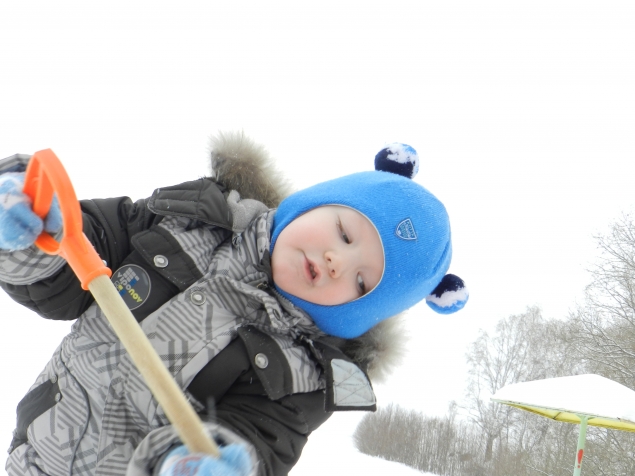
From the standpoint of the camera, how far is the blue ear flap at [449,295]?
1734mm

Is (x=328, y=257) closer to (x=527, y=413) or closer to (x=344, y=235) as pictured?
(x=344, y=235)

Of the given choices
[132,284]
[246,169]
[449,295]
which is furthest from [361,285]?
[132,284]

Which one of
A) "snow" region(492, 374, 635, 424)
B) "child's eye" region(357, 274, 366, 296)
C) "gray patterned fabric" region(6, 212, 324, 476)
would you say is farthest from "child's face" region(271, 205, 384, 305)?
"snow" region(492, 374, 635, 424)

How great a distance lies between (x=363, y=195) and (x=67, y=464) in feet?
3.67

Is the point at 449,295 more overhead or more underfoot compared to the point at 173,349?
more underfoot

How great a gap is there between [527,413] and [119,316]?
16740mm

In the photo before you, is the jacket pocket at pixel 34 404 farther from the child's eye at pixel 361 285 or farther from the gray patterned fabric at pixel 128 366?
the child's eye at pixel 361 285

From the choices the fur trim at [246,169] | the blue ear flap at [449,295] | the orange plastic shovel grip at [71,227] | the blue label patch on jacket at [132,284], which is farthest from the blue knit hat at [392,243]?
the orange plastic shovel grip at [71,227]

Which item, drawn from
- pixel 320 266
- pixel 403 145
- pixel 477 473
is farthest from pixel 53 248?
pixel 477 473

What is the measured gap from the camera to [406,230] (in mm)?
1577

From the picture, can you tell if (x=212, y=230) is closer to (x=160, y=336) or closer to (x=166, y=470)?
(x=160, y=336)

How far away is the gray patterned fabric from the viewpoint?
111cm

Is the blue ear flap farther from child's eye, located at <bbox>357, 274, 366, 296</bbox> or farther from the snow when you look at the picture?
the snow

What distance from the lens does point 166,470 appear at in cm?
72
